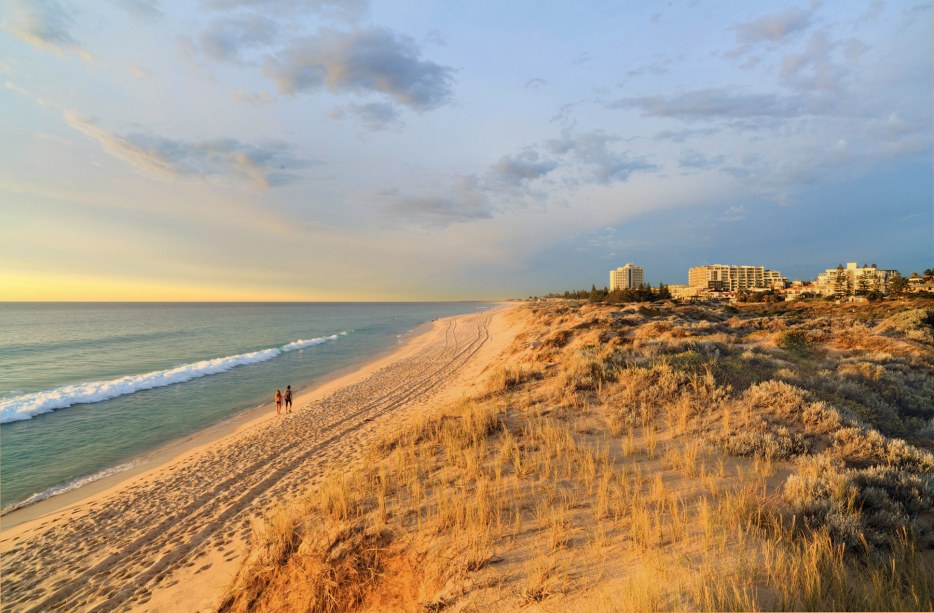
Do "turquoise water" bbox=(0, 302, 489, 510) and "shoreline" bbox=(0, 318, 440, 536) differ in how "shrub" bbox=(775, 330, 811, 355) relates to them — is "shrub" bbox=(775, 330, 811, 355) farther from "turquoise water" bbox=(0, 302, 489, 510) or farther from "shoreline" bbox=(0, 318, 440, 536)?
"turquoise water" bbox=(0, 302, 489, 510)

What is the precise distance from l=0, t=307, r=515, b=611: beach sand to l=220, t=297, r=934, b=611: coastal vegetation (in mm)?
1810

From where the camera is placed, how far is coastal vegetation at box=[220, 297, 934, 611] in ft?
11.2

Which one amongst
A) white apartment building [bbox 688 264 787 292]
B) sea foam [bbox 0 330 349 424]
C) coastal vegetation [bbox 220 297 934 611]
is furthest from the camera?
white apartment building [bbox 688 264 787 292]

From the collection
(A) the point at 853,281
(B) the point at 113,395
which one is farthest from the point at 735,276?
(B) the point at 113,395

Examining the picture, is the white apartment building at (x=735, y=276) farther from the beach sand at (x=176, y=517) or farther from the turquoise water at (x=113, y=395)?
the beach sand at (x=176, y=517)

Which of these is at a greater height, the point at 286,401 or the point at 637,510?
the point at 637,510

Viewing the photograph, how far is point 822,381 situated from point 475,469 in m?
9.64

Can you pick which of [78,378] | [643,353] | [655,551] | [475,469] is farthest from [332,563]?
[78,378]

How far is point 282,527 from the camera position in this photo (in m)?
5.25

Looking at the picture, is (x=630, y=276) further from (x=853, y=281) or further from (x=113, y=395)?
(x=113, y=395)

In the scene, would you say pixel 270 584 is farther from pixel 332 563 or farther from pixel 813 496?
pixel 813 496

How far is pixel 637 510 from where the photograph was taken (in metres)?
4.62

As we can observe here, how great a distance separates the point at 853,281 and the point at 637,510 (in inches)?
4738

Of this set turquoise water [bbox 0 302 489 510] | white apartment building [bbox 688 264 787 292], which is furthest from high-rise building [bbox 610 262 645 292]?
turquoise water [bbox 0 302 489 510]
